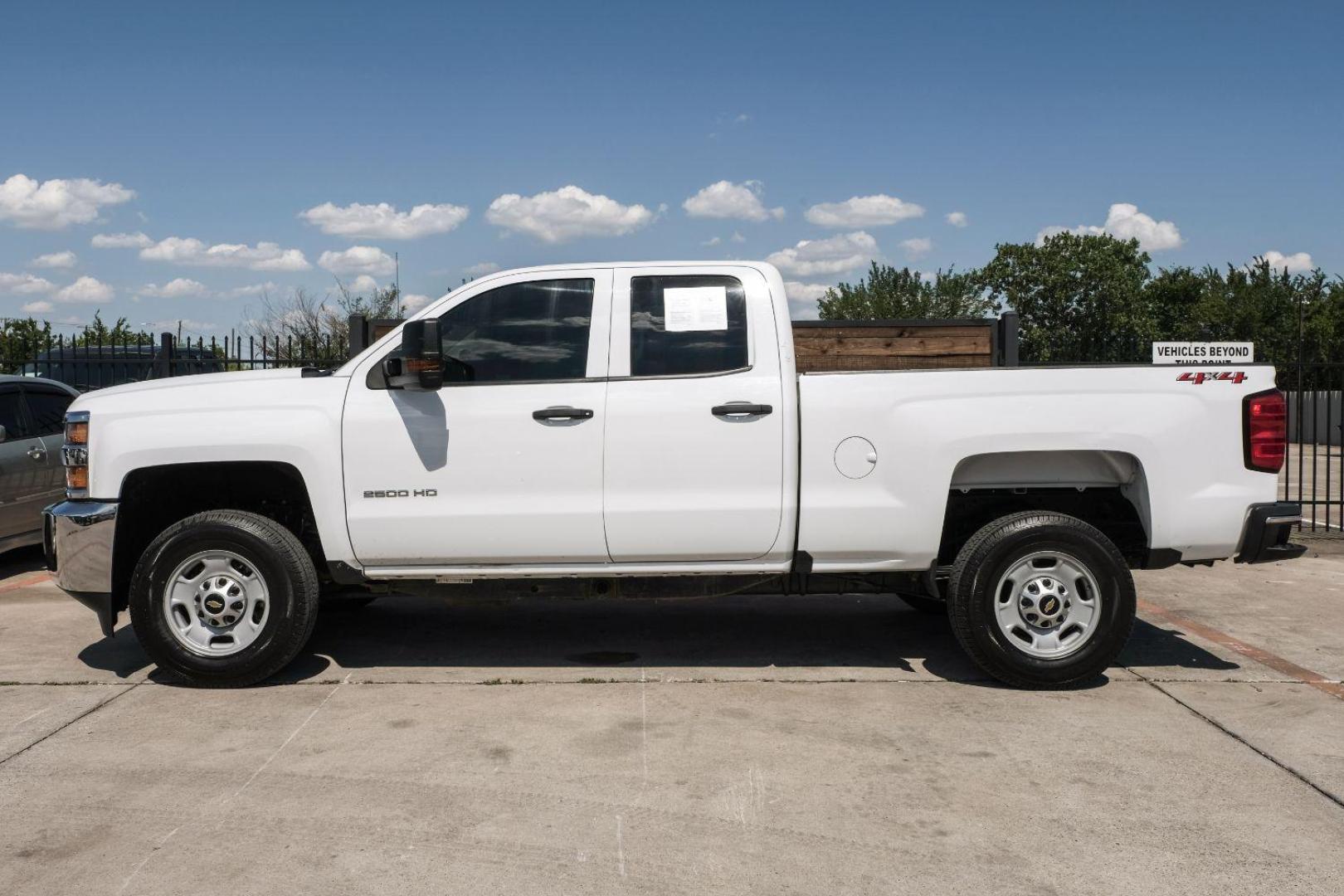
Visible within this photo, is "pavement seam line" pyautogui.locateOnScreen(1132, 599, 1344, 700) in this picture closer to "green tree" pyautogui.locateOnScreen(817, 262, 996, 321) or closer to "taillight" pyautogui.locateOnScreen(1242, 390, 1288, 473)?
"taillight" pyautogui.locateOnScreen(1242, 390, 1288, 473)

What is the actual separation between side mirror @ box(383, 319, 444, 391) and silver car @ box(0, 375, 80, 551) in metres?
4.77

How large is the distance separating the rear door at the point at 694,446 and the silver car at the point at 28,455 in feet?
18.4

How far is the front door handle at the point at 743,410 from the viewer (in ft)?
18.6

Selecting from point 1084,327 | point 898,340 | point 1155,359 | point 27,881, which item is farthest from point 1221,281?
point 27,881

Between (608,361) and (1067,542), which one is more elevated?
(608,361)

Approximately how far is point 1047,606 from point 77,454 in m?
4.98

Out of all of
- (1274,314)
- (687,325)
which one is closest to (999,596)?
(687,325)

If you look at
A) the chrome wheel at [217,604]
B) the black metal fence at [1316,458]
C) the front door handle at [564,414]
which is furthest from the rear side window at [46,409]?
the black metal fence at [1316,458]

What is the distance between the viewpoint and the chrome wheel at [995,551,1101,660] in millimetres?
5781

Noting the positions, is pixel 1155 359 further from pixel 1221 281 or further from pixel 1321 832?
pixel 1221 281

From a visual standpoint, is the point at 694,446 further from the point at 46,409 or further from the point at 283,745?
the point at 46,409

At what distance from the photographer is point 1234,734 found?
16.7ft

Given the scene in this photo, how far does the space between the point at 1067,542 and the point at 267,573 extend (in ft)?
13.1

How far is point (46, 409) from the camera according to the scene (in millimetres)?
9961
